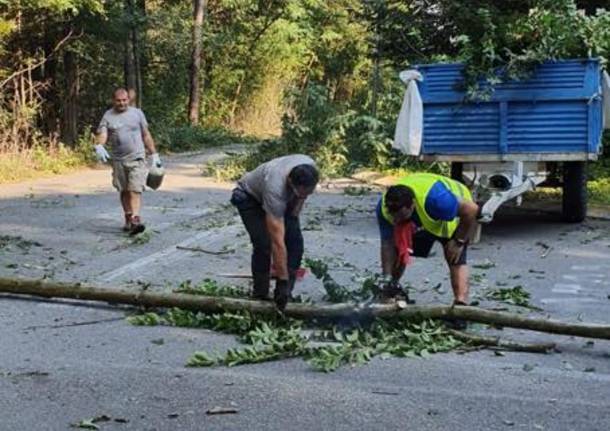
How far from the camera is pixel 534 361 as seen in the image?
565 cm

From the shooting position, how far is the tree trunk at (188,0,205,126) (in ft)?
105

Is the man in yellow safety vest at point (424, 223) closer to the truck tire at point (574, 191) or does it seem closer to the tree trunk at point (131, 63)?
the truck tire at point (574, 191)

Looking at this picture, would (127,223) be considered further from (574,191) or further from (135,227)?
(574,191)

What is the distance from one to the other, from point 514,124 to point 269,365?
233 inches

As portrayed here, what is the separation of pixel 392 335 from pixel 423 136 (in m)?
5.15

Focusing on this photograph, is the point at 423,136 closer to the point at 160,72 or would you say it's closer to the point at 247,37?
the point at 160,72

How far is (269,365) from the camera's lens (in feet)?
18.2

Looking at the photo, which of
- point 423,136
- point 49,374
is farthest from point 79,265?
point 423,136

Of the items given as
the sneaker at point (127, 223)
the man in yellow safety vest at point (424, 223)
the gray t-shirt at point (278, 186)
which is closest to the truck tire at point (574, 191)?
the man in yellow safety vest at point (424, 223)

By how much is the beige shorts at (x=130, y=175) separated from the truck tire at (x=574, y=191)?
211 inches

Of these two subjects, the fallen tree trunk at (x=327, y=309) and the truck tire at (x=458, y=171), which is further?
the truck tire at (x=458, y=171)

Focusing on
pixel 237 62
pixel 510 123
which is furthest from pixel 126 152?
pixel 237 62

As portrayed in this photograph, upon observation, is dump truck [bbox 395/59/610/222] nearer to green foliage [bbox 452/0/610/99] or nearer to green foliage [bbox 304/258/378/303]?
green foliage [bbox 452/0/610/99]

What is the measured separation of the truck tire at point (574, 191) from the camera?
11.5 m
